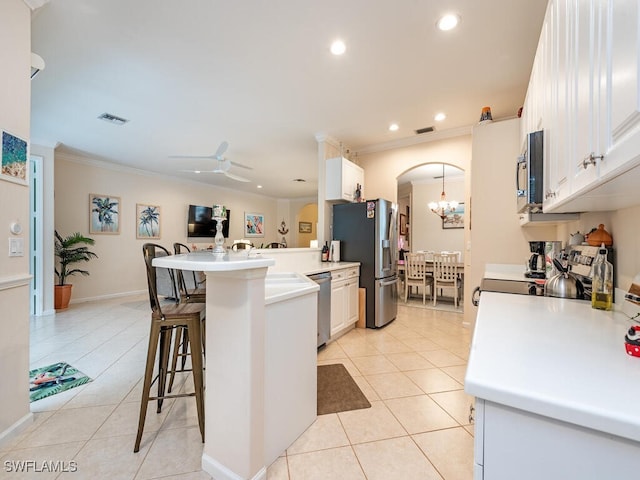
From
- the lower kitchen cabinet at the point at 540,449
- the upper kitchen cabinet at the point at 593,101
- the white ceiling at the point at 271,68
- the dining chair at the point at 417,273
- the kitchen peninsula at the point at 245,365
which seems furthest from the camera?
the dining chair at the point at 417,273

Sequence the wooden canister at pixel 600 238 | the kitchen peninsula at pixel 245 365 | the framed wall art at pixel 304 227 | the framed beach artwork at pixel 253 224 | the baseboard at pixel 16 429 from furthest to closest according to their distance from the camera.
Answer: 1. the framed wall art at pixel 304 227
2. the framed beach artwork at pixel 253 224
3. the baseboard at pixel 16 429
4. the wooden canister at pixel 600 238
5. the kitchen peninsula at pixel 245 365

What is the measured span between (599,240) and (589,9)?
1.10 meters

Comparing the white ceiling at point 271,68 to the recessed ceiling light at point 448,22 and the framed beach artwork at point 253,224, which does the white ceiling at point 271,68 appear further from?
the framed beach artwork at point 253,224

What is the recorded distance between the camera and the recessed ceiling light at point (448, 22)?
6.32 feet

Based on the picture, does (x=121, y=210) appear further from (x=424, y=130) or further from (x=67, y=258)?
(x=424, y=130)

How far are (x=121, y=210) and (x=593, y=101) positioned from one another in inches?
268

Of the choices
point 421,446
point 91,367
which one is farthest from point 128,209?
point 421,446

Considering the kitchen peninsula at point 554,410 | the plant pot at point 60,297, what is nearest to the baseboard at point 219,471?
the kitchen peninsula at point 554,410

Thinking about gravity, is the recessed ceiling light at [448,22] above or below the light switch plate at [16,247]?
above

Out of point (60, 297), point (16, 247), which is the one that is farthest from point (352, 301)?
point (60, 297)

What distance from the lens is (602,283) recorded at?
49.8 inches

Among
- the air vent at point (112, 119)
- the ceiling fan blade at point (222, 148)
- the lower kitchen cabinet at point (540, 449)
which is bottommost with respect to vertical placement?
the lower kitchen cabinet at point (540, 449)

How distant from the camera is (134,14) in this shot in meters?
1.91

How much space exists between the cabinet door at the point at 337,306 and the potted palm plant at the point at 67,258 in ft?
14.4
